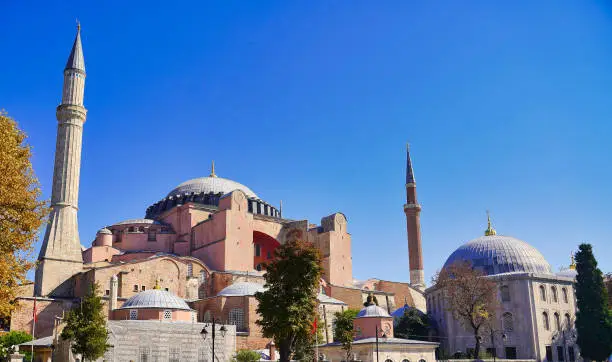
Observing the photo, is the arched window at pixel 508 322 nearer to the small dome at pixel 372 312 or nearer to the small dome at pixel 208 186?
the small dome at pixel 372 312

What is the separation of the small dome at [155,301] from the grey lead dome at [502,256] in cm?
1912

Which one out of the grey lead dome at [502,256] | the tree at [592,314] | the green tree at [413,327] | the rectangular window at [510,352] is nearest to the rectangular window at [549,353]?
the rectangular window at [510,352]

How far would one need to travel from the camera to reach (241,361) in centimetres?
2669

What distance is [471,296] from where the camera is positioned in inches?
1300

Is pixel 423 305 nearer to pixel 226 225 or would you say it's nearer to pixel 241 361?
pixel 226 225

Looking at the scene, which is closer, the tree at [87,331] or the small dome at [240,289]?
the tree at [87,331]

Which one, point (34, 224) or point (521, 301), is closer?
point (34, 224)

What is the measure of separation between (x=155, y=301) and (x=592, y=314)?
912 inches

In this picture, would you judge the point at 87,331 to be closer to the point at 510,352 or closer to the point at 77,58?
the point at 77,58

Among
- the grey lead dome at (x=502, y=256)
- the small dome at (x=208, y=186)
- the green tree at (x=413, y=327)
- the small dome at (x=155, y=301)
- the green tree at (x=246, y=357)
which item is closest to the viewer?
Answer: the green tree at (x=246, y=357)

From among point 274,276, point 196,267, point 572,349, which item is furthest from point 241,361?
point 572,349

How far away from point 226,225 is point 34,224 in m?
24.5

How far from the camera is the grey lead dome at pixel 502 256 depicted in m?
38.0

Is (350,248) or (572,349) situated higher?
(350,248)
